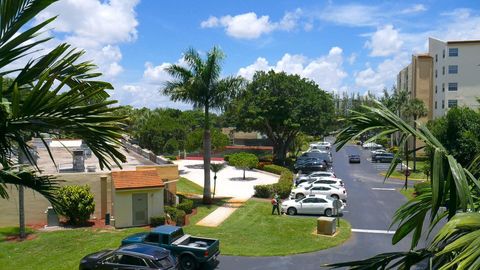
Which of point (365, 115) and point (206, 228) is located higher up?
point (365, 115)

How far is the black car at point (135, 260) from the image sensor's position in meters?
15.7

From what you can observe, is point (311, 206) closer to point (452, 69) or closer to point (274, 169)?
point (274, 169)

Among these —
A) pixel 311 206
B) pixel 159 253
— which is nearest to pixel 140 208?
pixel 159 253

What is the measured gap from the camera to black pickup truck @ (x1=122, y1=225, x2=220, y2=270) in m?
17.8

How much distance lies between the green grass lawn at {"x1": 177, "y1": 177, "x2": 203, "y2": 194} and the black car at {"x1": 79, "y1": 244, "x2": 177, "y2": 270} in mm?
21065

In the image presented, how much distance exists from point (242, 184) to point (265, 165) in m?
10.3

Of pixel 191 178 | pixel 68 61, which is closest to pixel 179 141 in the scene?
pixel 191 178

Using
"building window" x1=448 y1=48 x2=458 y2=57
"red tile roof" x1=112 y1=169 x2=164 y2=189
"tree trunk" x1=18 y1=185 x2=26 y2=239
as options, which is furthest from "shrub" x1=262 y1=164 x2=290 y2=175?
"building window" x1=448 y1=48 x2=458 y2=57

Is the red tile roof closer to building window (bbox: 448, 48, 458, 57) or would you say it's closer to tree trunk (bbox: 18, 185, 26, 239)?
tree trunk (bbox: 18, 185, 26, 239)

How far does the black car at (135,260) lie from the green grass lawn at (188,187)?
21065 millimetres

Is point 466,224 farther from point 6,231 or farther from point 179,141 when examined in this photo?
point 179,141

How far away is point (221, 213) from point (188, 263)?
11.2 m

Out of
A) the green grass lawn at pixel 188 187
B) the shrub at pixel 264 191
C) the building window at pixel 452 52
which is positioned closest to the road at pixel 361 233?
the shrub at pixel 264 191

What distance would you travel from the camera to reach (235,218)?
90.5ft
